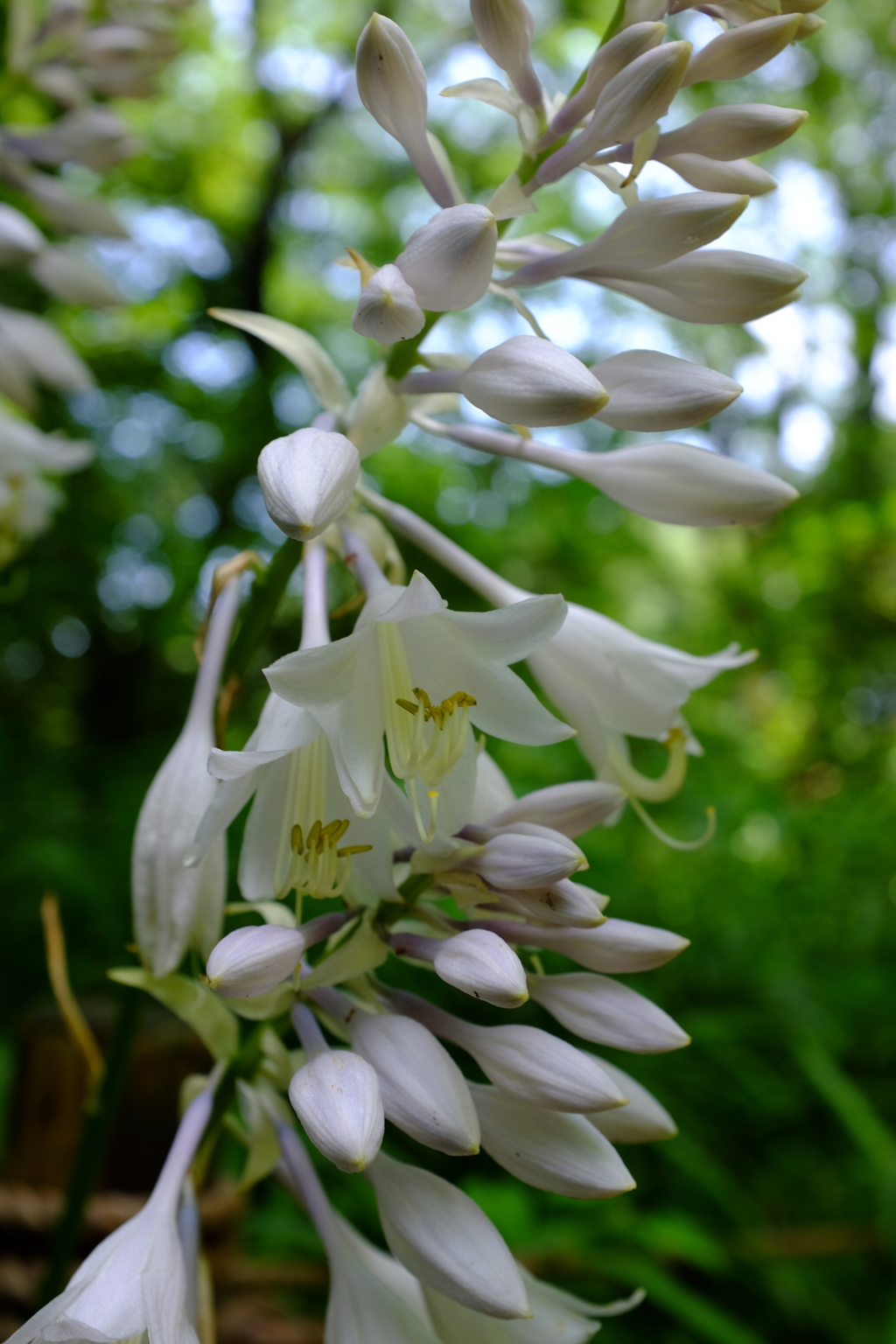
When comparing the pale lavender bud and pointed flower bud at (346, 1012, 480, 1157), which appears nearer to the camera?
pointed flower bud at (346, 1012, 480, 1157)

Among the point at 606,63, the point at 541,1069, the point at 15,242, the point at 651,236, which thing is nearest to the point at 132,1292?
the point at 541,1069

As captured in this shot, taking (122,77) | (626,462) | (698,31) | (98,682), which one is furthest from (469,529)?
(698,31)

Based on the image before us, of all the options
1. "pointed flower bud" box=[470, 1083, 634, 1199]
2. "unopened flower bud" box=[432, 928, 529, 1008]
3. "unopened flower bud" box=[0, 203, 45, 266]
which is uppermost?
"unopened flower bud" box=[0, 203, 45, 266]

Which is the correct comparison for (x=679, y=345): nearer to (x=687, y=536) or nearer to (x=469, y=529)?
(x=687, y=536)

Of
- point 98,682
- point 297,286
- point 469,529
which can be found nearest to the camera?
point 469,529

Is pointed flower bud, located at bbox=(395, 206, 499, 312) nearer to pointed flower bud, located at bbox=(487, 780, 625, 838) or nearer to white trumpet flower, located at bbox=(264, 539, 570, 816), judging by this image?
white trumpet flower, located at bbox=(264, 539, 570, 816)

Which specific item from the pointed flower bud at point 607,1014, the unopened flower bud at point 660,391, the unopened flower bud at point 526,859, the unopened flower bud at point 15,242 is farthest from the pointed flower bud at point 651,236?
the unopened flower bud at point 15,242

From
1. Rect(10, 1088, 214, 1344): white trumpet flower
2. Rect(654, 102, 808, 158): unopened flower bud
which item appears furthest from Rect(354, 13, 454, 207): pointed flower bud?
Rect(10, 1088, 214, 1344): white trumpet flower
